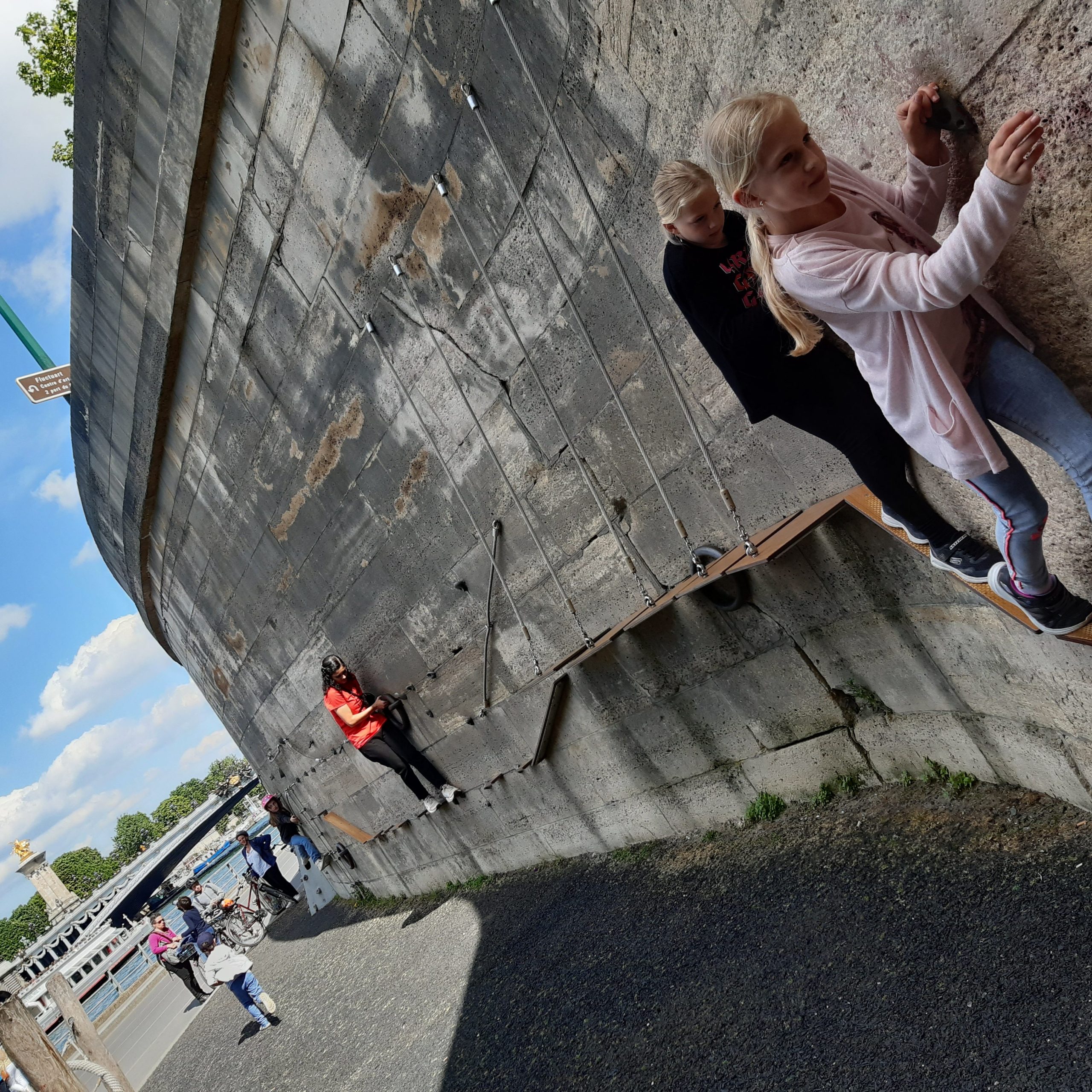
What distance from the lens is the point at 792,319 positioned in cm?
225

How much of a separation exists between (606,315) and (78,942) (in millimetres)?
24115

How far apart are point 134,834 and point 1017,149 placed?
315 ft

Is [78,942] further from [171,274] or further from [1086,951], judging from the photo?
[1086,951]

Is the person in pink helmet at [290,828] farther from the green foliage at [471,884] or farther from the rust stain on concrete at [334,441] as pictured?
the rust stain on concrete at [334,441]

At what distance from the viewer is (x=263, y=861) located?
15.7 m

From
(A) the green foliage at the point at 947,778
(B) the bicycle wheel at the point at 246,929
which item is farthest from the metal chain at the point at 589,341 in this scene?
(B) the bicycle wheel at the point at 246,929

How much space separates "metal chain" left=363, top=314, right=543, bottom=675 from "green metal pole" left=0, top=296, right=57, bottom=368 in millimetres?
16991

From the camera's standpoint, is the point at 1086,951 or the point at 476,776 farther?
the point at 476,776

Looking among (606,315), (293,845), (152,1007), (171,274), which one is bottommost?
(152,1007)

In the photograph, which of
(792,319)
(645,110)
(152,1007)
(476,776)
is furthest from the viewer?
(152,1007)

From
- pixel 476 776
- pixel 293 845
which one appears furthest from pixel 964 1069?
pixel 293 845

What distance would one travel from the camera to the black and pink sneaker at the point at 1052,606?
242 centimetres

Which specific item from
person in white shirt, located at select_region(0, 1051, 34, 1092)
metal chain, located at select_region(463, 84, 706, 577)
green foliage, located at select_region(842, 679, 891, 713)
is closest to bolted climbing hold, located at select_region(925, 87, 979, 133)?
metal chain, located at select_region(463, 84, 706, 577)

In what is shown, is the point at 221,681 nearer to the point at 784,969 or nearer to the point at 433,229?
the point at 433,229
